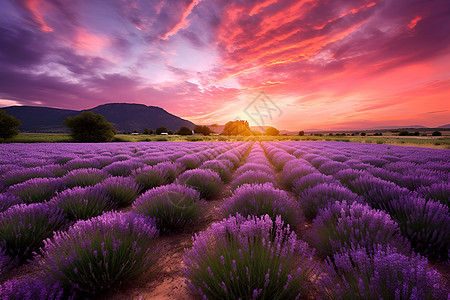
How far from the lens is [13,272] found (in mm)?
1708

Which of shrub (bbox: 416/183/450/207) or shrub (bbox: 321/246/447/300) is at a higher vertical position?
shrub (bbox: 321/246/447/300)

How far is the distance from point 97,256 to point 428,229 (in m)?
3.06

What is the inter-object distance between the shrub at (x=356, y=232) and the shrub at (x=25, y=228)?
8.98ft

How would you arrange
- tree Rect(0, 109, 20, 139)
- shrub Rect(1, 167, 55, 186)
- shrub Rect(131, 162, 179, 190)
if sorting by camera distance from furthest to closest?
tree Rect(0, 109, 20, 139) → shrub Rect(131, 162, 179, 190) → shrub Rect(1, 167, 55, 186)

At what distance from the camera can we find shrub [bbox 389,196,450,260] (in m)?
1.86

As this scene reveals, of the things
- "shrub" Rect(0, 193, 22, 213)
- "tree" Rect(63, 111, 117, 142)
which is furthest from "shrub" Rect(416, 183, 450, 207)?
"tree" Rect(63, 111, 117, 142)

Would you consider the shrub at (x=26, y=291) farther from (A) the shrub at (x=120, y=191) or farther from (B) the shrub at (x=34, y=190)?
(B) the shrub at (x=34, y=190)

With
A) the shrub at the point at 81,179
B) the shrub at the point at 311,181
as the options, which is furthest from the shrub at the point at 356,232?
the shrub at the point at 81,179

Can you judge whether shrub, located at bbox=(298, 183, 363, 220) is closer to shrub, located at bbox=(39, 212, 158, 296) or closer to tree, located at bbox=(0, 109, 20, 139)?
shrub, located at bbox=(39, 212, 158, 296)

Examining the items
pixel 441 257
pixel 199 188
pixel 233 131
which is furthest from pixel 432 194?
pixel 233 131

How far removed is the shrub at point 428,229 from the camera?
1.86 m

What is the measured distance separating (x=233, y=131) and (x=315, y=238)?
9175 cm

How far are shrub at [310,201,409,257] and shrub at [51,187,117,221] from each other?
9.29 feet

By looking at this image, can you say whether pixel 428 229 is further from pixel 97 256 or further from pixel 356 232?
pixel 97 256
